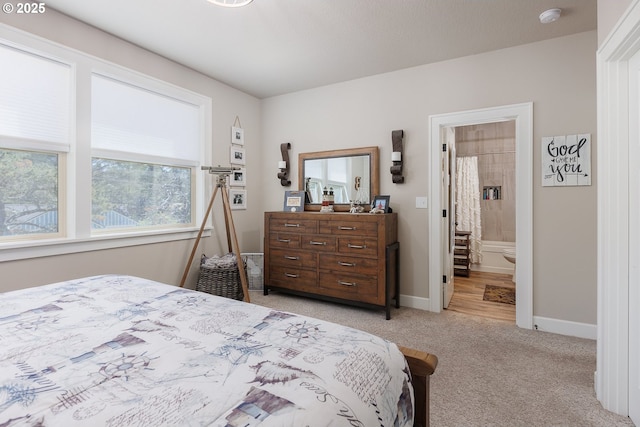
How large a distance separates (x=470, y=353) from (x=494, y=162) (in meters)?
3.85

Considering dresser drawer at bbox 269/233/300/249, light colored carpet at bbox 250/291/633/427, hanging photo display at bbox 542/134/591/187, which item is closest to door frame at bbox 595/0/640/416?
light colored carpet at bbox 250/291/633/427

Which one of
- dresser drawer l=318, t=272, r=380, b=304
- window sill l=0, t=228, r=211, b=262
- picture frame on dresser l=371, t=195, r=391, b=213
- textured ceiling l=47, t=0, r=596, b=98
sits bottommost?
dresser drawer l=318, t=272, r=380, b=304

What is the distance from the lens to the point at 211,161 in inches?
145

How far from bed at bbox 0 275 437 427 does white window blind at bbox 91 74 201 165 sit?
1.86 m

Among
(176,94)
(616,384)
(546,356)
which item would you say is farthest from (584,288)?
(176,94)

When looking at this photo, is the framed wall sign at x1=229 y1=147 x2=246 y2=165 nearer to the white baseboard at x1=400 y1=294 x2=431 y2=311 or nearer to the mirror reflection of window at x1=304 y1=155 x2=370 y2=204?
the mirror reflection of window at x1=304 y1=155 x2=370 y2=204

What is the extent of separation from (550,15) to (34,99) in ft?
12.8

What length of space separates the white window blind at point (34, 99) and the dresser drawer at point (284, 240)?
209 cm

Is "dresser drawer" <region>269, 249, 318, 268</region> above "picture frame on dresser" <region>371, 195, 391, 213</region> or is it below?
below

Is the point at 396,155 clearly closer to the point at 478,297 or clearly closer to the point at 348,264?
the point at 348,264

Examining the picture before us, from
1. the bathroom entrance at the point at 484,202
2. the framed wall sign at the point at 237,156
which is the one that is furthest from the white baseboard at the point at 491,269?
the framed wall sign at the point at 237,156

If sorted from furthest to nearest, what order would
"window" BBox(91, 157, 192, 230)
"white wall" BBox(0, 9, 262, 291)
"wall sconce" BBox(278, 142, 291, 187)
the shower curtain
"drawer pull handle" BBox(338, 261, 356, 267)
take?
the shower curtain < "wall sconce" BBox(278, 142, 291, 187) < "drawer pull handle" BBox(338, 261, 356, 267) < "window" BBox(91, 157, 192, 230) < "white wall" BBox(0, 9, 262, 291)

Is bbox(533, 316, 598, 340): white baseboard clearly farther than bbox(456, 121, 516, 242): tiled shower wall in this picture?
No

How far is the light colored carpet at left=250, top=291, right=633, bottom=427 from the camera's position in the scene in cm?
172
